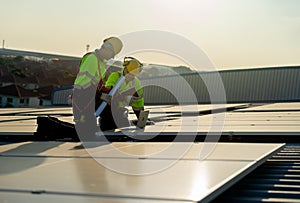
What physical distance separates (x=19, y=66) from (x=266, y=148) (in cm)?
3984

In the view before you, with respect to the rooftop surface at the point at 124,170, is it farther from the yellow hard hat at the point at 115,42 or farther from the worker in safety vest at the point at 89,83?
the yellow hard hat at the point at 115,42

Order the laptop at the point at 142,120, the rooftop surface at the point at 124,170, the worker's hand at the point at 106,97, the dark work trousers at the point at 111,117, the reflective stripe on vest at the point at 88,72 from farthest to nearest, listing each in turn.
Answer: the laptop at the point at 142,120 → the dark work trousers at the point at 111,117 → the worker's hand at the point at 106,97 → the reflective stripe on vest at the point at 88,72 → the rooftop surface at the point at 124,170

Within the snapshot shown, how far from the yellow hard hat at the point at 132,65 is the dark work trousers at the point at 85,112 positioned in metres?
→ 0.75

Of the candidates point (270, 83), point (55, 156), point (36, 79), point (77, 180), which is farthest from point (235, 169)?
point (36, 79)

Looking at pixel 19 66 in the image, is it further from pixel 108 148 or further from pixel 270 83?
pixel 108 148

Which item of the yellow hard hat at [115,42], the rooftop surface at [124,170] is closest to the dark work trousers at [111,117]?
the yellow hard hat at [115,42]

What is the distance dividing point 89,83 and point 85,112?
0.38 metres

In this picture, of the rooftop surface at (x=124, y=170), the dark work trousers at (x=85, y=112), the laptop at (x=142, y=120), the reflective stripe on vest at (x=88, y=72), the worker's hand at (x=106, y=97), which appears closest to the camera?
the rooftop surface at (x=124, y=170)

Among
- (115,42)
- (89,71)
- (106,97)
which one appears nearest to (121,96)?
(106,97)

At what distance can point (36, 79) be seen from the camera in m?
40.5

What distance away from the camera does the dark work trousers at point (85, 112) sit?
20.6 ft

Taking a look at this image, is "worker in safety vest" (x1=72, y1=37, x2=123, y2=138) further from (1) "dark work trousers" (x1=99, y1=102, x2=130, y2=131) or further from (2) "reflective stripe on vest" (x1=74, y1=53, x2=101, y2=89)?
(1) "dark work trousers" (x1=99, y1=102, x2=130, y2=131)

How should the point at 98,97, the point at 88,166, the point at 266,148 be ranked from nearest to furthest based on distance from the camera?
the point at 88,166 → the point at 266,148 → the point at 98,97

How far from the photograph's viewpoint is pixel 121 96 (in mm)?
6941
